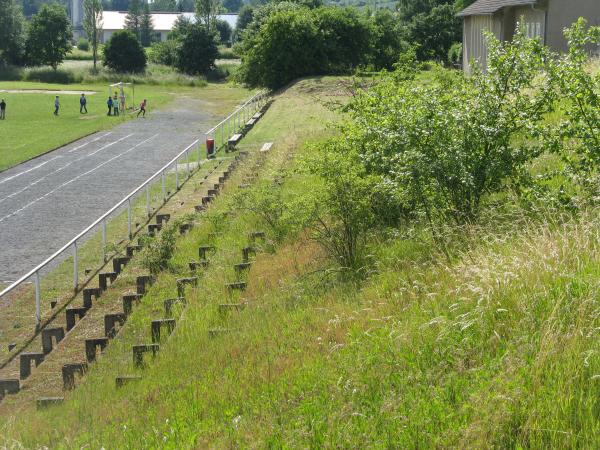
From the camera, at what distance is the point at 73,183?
29.1 m

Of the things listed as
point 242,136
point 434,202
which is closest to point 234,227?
point 434,202

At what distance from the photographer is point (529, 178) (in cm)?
1082

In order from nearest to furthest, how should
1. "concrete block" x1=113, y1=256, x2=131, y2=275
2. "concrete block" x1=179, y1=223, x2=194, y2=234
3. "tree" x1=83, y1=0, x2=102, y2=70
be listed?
"concrete block" x1=113, y1=256, x2=131, y2=275 < "concrete block" x1=179, y1=223, x2=194, y2=234 < "tree" x1=83, y1=0, x2=102, y2=70

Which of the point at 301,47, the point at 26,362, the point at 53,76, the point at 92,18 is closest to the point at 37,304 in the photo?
the point at 26,362

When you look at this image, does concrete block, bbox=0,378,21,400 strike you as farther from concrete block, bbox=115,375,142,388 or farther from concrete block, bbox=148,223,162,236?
concrete block, bbox=148,223,162,236

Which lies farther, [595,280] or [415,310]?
[415,310]

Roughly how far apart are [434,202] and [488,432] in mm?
5639

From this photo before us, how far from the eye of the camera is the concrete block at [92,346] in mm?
11562

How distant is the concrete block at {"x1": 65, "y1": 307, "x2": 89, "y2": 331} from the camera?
1375 centimetres

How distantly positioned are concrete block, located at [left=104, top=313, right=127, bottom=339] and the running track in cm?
523

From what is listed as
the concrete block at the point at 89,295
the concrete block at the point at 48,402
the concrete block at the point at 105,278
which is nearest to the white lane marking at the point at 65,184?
the concrete block at the point at 105,278

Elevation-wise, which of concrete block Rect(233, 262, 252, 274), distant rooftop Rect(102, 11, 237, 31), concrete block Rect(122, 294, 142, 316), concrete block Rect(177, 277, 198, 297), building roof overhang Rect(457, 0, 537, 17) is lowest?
concrete block Rect(122, 294, 142, 316)

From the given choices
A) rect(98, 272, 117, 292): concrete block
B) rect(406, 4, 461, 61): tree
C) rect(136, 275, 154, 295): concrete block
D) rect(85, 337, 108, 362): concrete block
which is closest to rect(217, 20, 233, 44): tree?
rect(406, 4, 461, 61): tree

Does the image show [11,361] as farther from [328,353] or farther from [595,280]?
[595,280]
